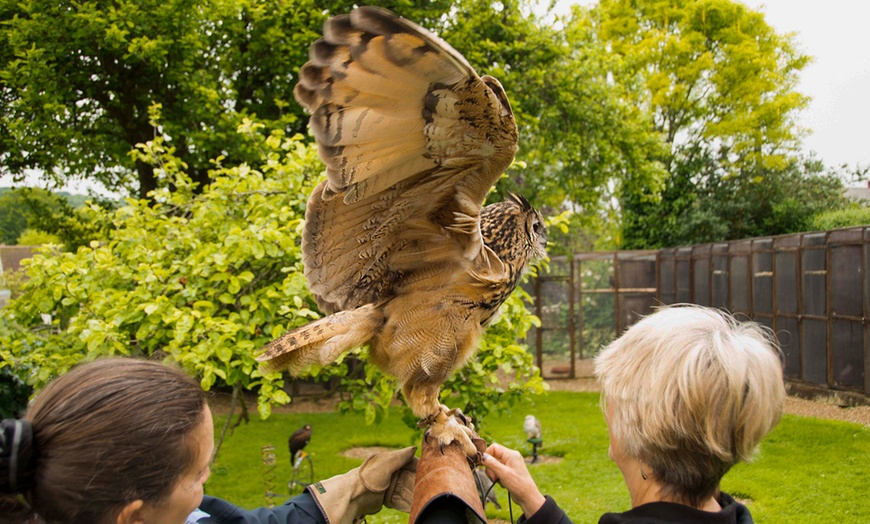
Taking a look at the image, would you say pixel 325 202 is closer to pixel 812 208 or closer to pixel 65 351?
pixel 65 351

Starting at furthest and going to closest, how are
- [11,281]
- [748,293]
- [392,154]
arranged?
[748,293]
[11,281]
[392,154]

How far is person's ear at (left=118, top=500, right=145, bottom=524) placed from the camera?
129 centimetres

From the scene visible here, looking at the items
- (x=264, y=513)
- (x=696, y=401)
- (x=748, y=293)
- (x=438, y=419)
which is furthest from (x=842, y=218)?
(x=264, y=513)

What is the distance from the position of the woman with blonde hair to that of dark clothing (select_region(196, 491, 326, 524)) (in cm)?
81

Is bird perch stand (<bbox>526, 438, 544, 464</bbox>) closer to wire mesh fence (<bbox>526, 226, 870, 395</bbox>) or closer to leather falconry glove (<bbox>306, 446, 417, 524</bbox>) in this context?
wire mesh fence (<bbox>526, 226, 870, 395</bbox>)

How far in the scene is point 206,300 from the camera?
3949 millimetres

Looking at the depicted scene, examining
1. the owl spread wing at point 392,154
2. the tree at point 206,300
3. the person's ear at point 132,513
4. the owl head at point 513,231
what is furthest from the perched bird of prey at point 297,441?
the person's ear at point 132,513

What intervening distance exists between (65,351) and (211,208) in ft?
4.02

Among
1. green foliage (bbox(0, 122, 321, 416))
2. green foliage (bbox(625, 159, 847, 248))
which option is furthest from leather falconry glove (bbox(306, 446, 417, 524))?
green foliage (bbox(625, 159, 847, 248))

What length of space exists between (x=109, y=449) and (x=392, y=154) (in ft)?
4.15

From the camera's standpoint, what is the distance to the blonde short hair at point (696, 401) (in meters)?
1.43

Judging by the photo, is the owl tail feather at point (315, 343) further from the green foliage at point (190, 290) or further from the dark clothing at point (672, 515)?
the dark clothing at point (672, 515)

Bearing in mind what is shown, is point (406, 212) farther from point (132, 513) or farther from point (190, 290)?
point (190, 290)

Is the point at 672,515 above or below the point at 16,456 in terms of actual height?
below
